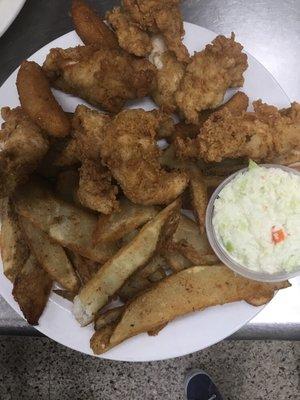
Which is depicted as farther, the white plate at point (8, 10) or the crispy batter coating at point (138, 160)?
the white plate at point (8, 10)

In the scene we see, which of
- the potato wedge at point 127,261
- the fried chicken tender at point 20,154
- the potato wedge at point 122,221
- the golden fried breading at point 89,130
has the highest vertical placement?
the fried chicken tender at point 20,154

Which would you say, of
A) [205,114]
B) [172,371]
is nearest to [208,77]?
[205,114]

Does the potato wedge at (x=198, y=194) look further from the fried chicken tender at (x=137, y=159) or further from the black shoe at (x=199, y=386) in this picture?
the black shoe at (x=199, y=386)

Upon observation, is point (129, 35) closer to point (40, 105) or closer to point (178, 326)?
point (40, 105)

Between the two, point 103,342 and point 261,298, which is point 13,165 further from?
point 261,298

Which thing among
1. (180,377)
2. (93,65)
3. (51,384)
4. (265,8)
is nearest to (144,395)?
(180,377)

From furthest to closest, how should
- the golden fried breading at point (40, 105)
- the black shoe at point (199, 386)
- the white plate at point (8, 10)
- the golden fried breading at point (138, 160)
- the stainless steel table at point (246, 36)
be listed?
1. the black shoe at point (199, 386)
2. the stainless steel table at point (246, 36)
3. the white plate at point (8, 10)
4. the golden fried breading at point (40, 105)
5. the golden fried breading at point (138, 160)

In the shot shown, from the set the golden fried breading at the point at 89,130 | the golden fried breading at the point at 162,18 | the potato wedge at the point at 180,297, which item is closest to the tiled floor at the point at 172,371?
the potato wedge at the point at 180,297
